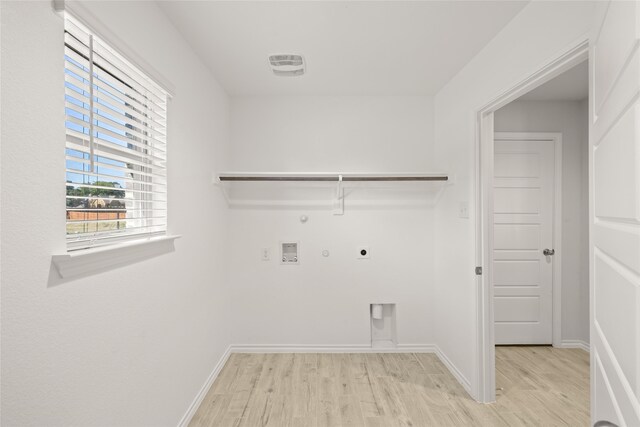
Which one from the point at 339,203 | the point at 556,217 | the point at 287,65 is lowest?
the point at 556,217

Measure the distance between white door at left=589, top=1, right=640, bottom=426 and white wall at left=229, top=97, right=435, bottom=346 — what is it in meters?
2.29

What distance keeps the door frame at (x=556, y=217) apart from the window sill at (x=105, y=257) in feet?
10.6

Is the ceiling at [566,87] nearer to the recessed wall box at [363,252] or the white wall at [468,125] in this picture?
the white wall at [468,125]

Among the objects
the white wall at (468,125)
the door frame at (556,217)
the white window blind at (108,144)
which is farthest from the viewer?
the door frame at (556,217)

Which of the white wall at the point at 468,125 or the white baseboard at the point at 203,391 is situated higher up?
the white wall at the point at 468,125

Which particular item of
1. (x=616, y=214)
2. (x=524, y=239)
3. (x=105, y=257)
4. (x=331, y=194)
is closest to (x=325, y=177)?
(x=331, y=194)

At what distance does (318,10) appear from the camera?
1791mm

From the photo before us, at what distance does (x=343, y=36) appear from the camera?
2.06 m

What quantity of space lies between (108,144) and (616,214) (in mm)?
1635

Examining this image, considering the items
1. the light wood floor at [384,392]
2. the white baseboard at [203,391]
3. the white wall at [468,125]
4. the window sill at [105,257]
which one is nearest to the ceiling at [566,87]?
the white wall at [468,125]

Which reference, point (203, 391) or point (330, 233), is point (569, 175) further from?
point (203, 391)

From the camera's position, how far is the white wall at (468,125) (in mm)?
1599

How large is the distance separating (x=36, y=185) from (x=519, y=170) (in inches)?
146

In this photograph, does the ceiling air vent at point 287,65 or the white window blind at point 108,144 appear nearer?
the white window blind at point 108,144
